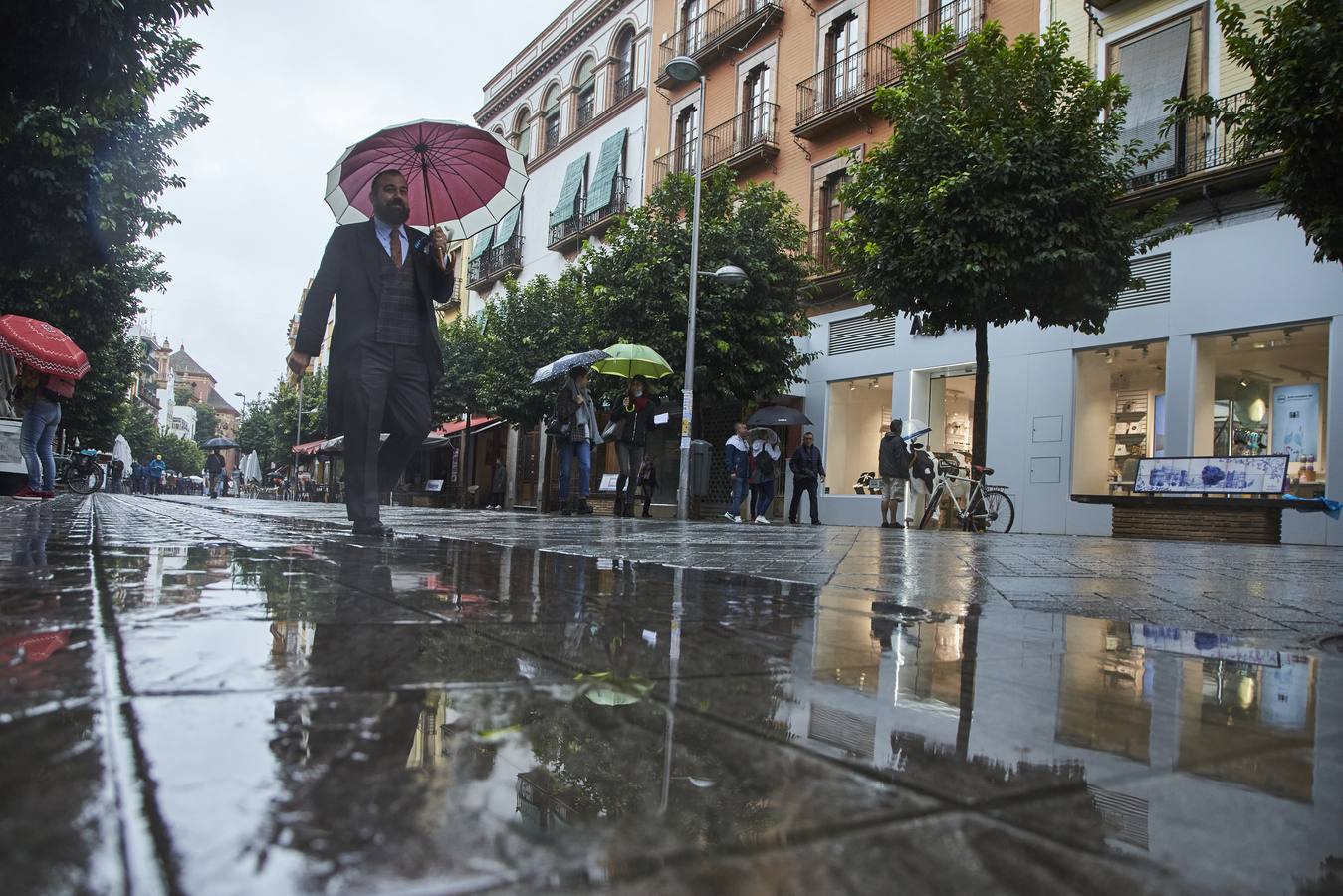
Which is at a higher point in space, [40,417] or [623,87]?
[623,87]

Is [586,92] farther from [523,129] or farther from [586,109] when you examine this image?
[523,129]

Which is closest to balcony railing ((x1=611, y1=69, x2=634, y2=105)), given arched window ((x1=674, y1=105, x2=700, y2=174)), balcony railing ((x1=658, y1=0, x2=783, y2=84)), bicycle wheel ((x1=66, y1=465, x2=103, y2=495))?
balcony railing ((x1=658, y1=0, x2=783, y2=84))

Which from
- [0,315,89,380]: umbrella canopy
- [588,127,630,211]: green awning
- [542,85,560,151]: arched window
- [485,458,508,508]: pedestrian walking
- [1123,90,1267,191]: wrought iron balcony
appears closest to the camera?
[0,315,89,380]: umbrella canopy

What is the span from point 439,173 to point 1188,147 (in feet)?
42.0

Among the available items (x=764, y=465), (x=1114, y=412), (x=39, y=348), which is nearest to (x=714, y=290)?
(x=764, y=465)

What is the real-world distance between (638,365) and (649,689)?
14.7 m

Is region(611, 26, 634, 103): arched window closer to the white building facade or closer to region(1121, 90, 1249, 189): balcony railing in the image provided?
the white building facade

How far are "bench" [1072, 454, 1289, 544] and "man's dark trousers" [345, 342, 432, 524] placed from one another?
9437 mm

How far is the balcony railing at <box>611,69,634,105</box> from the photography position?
2773 cm

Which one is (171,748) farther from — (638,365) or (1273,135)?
(638,365)

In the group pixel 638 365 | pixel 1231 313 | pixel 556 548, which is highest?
pixel 1231 313

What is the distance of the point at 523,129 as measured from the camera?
34.2 m

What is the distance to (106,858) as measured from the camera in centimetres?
54

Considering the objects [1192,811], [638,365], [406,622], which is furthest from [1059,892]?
[638,365]
